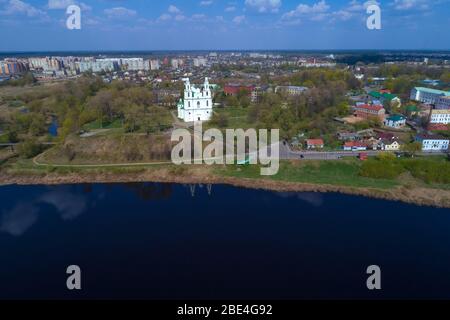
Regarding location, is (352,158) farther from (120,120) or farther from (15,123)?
(15,123)

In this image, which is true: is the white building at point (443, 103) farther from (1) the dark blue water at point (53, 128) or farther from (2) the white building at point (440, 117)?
(1) the dark blue water at point (53, 128)

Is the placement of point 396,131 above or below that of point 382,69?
below

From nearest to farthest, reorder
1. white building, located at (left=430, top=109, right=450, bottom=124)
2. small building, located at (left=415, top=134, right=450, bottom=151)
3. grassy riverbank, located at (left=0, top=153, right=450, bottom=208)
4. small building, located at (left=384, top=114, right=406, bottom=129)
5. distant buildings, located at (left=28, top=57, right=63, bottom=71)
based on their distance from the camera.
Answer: grassy riverbank, located at (left=0, top=153, right=450, bottom=208)
small building, located at (left=415, top=134, right=450, bottom=151)
white building, located at (left=430, top=109, right=450, bottom=124)
small building, located at (left=384, top=114, right=406, bottom=129)
distant buildings, located at (left=28, top=57, right=63, bottom=71)

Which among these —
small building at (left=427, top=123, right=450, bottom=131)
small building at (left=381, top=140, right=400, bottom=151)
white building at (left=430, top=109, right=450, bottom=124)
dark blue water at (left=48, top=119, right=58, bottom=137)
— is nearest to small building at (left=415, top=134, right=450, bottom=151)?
small building at (left=381, top=140, right=400, bottom=151)

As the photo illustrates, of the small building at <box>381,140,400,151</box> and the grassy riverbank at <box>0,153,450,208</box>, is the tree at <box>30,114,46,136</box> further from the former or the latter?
the small building at <box>381,140,400,151</box>

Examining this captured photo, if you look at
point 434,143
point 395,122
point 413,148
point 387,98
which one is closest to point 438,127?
point 395,122

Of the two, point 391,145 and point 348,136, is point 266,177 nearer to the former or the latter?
point 348,136

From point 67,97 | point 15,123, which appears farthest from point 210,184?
point 67,97

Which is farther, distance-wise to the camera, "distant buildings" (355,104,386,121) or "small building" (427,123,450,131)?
"distant buildings" (355,104,386,121)
